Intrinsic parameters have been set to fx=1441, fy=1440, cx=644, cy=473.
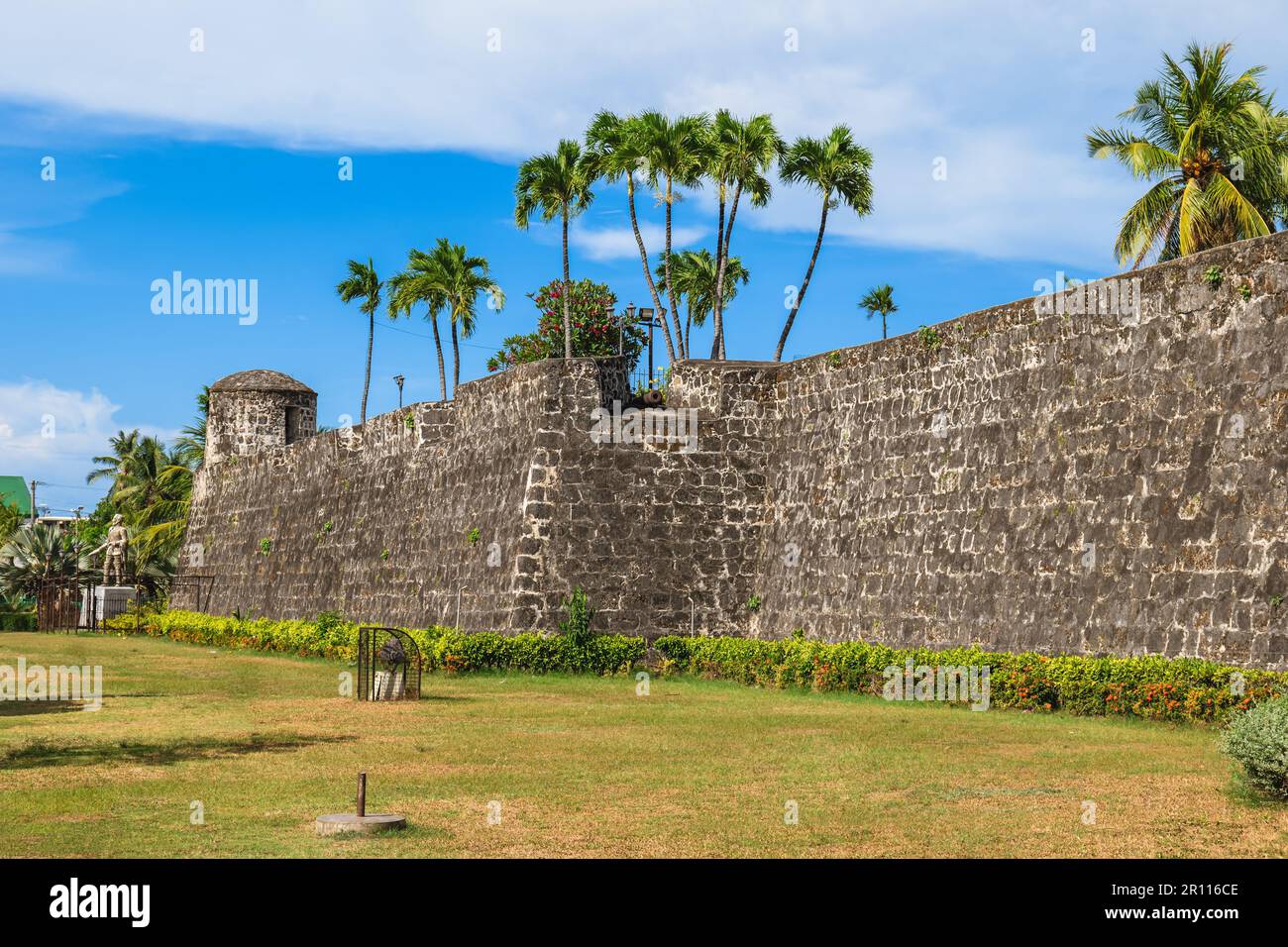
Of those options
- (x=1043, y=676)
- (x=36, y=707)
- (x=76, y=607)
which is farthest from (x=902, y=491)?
(x=76, y=607)

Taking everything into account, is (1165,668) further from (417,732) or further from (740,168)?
(740,168)

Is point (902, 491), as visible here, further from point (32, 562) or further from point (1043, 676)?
point (32, 562)

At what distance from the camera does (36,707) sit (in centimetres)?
1870

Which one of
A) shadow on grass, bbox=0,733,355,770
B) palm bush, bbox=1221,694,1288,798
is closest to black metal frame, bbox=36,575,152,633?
shadow on grass, bbox=0,733,355,770

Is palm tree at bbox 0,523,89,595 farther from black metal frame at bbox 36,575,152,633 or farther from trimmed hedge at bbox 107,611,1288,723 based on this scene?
trimmed hedge at bbox 107,611,1288,723

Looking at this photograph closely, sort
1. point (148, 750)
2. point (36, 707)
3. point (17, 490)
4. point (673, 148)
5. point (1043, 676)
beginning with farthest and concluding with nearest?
point (17, 490) → point (673, 148) → point (36, 707) → point (1043, 676) → point (148, 750)

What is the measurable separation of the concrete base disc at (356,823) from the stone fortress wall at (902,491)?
10.8 m

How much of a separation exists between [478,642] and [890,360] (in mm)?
8652

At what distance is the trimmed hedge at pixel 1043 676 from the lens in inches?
632

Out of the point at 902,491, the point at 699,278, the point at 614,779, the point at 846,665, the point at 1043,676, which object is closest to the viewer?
the point at 614,779

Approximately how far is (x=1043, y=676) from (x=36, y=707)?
13.0 m

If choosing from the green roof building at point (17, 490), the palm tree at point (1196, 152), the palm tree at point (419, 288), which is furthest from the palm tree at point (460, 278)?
the green roof building at point (17, 490)

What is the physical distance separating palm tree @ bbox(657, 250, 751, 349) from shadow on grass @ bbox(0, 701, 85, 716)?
43.1 meters
